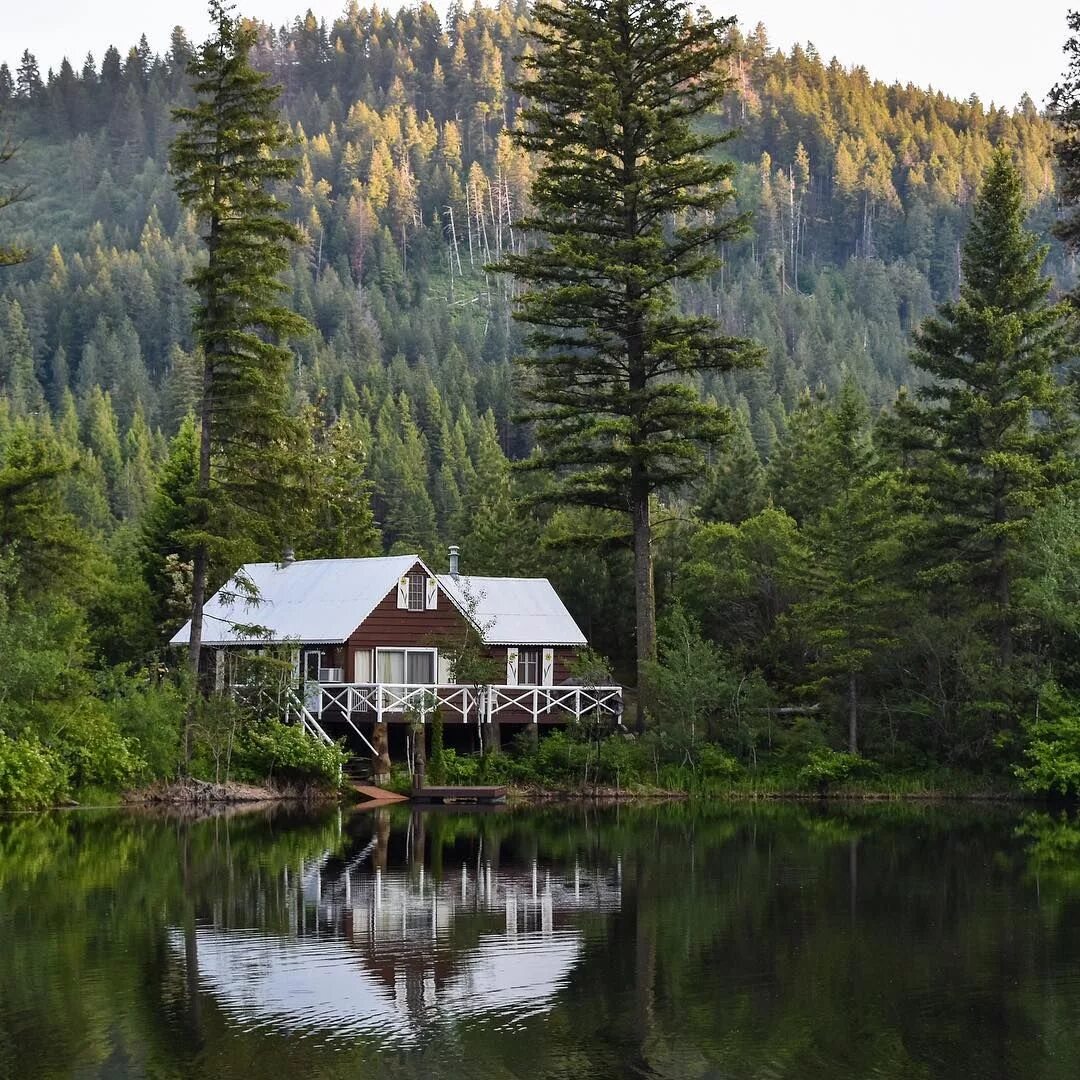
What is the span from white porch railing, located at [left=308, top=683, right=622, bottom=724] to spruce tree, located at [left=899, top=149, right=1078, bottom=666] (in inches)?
402

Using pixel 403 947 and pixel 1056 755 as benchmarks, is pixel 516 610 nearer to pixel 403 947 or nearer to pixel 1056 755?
pixel 1056 755

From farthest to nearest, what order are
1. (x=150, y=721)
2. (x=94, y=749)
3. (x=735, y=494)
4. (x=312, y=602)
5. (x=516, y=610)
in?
(x=735, y=494) < (x=516, y=610) < (x=312, y=602) < (x=150, y=721) < (x=94, y=749)

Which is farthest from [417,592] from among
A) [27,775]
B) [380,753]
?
[27,775]

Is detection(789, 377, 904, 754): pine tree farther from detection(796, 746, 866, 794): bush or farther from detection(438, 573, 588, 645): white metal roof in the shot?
detection(438, 573, 588, 645): white metal roof

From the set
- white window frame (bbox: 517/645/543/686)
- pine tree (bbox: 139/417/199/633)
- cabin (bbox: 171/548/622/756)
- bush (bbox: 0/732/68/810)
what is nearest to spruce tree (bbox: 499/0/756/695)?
cabin (bbox: 171/548/622/756)

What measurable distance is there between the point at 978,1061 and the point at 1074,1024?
2048mm

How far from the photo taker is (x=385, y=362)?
192 metres

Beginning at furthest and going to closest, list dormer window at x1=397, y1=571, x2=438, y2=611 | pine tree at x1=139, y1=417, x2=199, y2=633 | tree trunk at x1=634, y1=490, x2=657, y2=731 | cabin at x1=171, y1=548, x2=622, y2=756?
pine tree at x1=139, y1=417, x2=199, y2=633 → dormer window at x1=397, y1=571, x2=438, y2=611 → cabin at x1=171, y1=548, x2=622, y2=756 → tree trunk at x1=634, y1=490, x2=657, y2=731

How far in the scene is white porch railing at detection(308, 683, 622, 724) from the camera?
4853 cm

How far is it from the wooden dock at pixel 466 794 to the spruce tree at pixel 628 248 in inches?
221

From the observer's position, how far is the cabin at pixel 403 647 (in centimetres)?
4903

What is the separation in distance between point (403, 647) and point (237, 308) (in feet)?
38.7

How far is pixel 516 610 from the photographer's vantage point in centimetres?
5472

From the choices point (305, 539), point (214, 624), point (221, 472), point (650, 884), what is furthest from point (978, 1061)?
point (305, 539)
